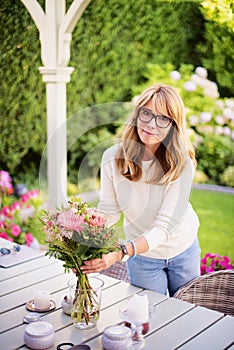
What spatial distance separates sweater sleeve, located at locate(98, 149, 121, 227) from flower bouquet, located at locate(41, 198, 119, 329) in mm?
462

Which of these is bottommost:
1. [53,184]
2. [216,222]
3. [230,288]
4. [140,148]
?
[216,222]

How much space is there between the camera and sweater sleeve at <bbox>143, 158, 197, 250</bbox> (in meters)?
2.34

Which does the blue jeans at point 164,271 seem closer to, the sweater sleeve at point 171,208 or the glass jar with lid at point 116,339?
the sweater sleeve at point 171,208

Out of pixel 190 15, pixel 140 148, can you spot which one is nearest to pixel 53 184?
pixel 140 148

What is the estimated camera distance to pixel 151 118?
92.7 inches

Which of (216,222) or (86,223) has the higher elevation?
(86,223)

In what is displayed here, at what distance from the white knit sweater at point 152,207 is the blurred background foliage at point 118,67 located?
2.45m

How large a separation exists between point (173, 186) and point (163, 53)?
443 centimetres

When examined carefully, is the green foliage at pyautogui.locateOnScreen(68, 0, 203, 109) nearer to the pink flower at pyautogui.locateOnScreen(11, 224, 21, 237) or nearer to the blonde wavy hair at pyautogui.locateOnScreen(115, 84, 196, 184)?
the pink flower at pyautogui.locateOnScreen(11, 224, 21, 237)

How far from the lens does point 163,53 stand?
6.57 metres

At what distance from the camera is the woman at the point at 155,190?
2350 mm

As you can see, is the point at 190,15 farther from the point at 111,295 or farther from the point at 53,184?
the point at 111,295


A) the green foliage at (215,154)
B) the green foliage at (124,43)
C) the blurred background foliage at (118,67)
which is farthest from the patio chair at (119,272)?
the green foliage at (215,154)

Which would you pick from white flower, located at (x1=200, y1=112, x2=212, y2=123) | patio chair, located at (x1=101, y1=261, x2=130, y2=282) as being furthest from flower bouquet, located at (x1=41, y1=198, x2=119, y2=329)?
white flower, located at (x1=200, y1=112, x2=212, y2=123)
